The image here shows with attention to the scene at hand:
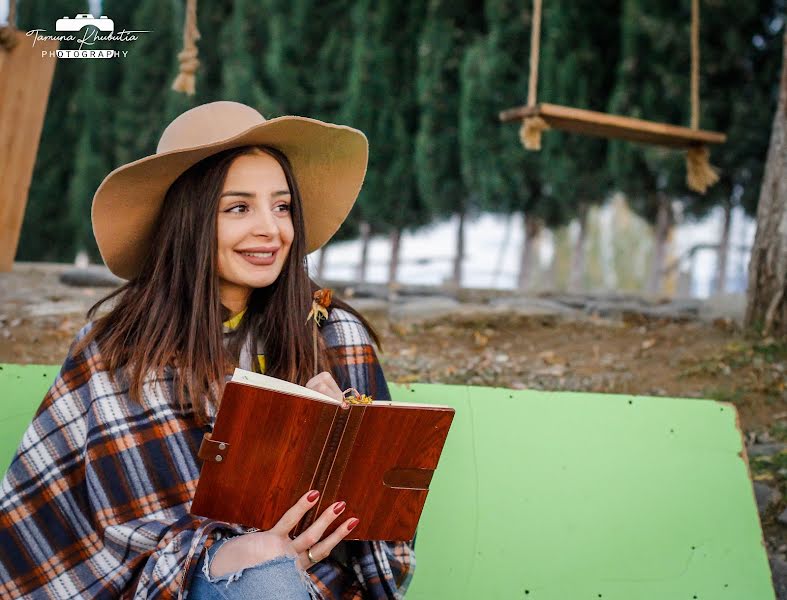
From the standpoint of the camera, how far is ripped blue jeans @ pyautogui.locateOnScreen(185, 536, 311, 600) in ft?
5.39

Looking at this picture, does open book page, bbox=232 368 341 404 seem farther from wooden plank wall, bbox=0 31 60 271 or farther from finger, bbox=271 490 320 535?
wooden plank wall, bbox=0 31 60 271

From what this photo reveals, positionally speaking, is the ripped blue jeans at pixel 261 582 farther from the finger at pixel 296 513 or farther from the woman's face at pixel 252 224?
the woman's face at pixel 252 224

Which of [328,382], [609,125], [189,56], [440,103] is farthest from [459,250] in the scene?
[328,382]

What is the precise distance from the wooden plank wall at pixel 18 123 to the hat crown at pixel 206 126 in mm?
2543

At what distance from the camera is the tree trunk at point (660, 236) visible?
9117mm

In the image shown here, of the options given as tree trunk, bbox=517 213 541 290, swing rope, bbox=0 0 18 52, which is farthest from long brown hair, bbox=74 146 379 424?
tree trunk, bbox=517 213 541 290

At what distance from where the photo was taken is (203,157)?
1.95m

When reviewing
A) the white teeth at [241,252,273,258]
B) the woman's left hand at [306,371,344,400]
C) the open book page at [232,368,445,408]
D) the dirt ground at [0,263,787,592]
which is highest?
the white teeth at [241,252,273,258]

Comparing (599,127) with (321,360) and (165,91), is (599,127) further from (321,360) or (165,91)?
(165,91)

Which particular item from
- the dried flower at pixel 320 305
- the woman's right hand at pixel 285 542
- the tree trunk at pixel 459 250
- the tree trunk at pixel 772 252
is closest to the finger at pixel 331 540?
the woman's right hand at pixel 285 542

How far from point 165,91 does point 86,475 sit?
9.24 m

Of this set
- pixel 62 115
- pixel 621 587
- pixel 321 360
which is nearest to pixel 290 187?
pixel 321 360

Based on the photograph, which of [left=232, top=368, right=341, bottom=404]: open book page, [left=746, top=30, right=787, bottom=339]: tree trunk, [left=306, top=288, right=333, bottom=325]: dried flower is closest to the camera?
[left=232, top=368, right=341, bottom=404]: open book page

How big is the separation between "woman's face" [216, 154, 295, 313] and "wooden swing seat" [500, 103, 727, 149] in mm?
2687
